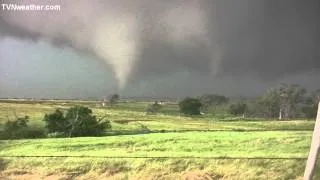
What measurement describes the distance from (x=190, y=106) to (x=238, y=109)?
0.29m

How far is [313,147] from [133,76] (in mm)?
1128

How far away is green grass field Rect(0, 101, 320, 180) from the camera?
321 centimetres

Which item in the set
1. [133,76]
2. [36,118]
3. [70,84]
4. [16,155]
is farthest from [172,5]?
[16,155]

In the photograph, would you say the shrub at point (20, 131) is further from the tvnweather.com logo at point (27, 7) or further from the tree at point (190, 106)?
the tree at point (190, 106)

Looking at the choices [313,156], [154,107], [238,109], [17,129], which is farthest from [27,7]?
[313,156]

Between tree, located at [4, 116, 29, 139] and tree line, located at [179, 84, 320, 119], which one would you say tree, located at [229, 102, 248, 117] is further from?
tree, located at [4, 116, 29, 139]

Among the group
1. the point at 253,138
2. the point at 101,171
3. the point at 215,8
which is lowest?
the point at 101,171

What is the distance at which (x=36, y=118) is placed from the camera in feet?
10.9

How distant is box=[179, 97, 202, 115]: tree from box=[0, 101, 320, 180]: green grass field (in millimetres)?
38

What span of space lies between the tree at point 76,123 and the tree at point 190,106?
457 millimetres

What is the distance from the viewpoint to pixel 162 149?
3.23 meters

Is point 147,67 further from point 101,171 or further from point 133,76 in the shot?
point 101,171

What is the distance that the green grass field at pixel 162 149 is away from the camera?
3.21 m

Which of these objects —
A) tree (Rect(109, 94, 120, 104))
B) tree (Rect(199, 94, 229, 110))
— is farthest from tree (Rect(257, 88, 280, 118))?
tree (Rect(109, 94, 120, 104))
